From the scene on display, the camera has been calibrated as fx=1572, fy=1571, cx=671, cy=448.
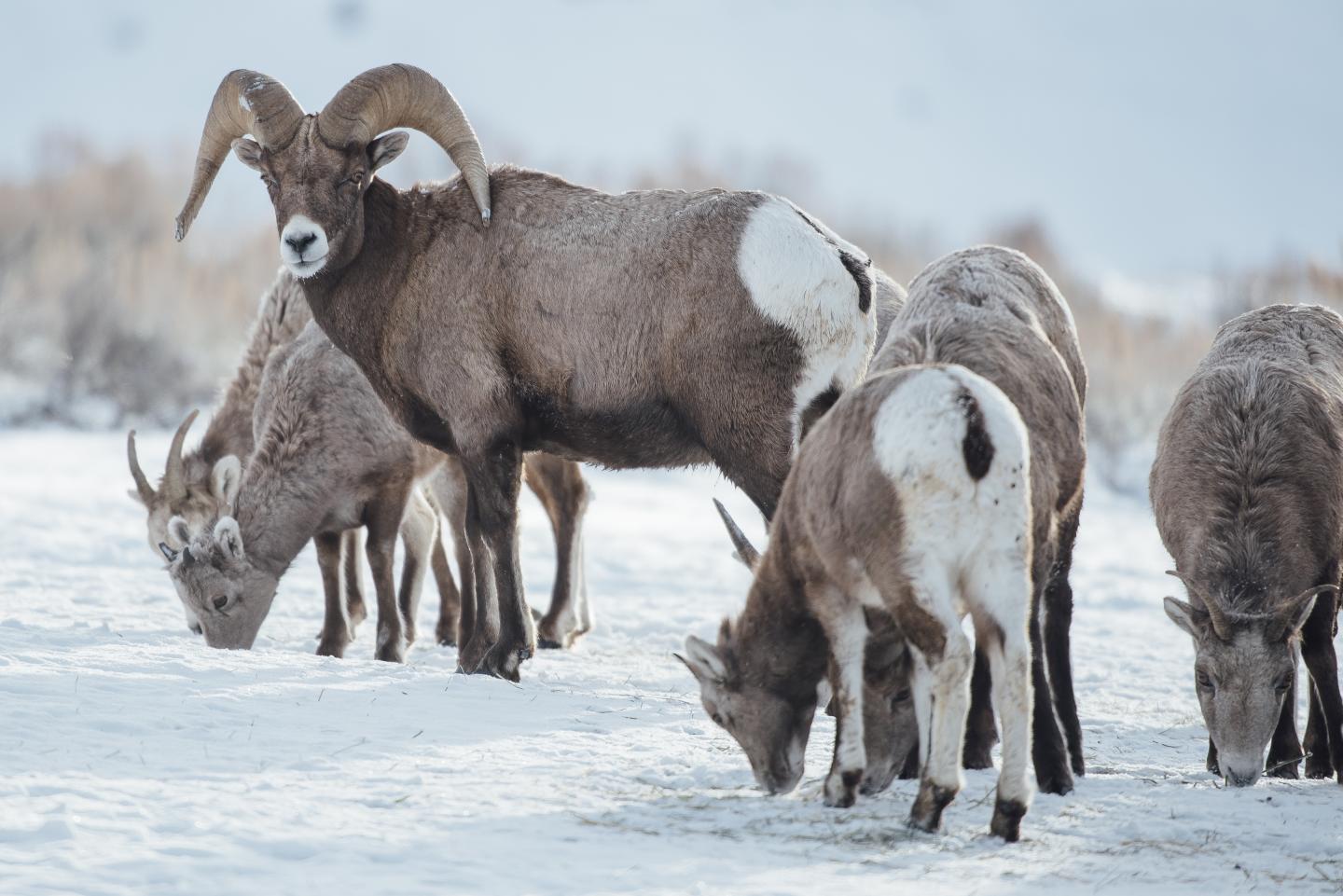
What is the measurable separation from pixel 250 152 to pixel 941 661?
465 cm

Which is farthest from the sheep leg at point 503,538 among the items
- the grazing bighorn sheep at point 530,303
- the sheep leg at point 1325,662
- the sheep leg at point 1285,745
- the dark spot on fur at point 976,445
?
the sheep leg at point 1325,662

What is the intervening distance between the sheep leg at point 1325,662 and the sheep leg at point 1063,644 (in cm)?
117

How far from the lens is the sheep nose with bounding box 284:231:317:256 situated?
7189 millimetres

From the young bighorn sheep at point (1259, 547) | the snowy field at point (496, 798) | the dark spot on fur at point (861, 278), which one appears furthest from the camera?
the dark spot on fur at point (861, 278)

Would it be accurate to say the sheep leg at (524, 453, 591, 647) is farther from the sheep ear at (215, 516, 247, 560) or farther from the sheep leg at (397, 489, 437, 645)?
the sheep ear at (215, 516, 247, 560)

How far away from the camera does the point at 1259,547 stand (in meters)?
6.52

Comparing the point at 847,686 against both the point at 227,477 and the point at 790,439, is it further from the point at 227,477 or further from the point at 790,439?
the point at 227,477

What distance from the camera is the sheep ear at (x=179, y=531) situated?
350 inches

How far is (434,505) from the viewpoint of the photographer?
10.2 m

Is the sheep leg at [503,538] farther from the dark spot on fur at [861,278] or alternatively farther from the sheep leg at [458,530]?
the dark spot on fur at [861,278]

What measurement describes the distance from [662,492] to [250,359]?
7.84 metres

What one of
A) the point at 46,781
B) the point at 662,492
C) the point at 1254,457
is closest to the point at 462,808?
the point at 46,781

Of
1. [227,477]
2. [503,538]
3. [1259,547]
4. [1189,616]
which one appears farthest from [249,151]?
[1259,547]

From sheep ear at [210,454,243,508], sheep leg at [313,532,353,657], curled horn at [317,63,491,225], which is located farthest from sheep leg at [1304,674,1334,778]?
sheep ear at [210,454,243,508]
